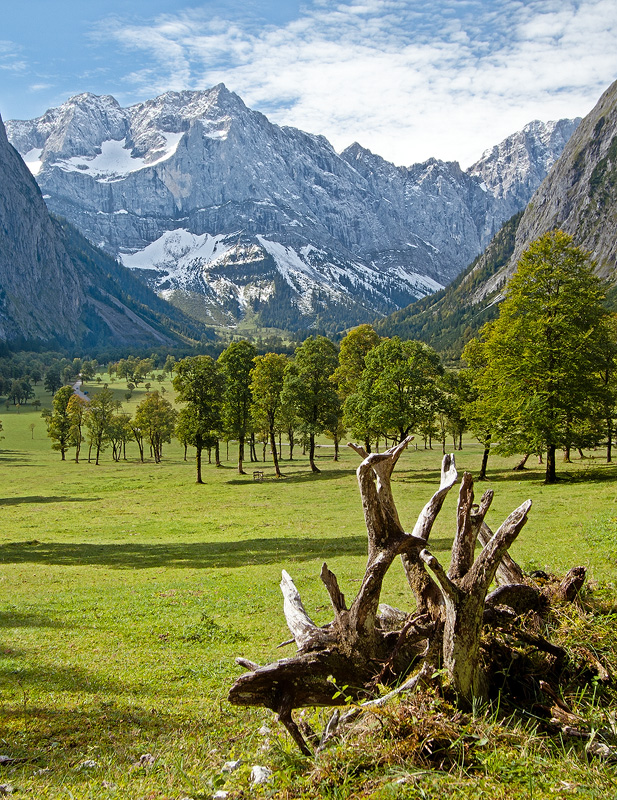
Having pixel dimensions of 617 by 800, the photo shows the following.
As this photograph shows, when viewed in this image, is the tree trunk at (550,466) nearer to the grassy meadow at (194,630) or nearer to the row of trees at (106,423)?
the grassy meadow at (194,630)

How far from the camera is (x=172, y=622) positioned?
15695 millimetres

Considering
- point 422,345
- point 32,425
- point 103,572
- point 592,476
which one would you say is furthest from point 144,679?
point 32,425

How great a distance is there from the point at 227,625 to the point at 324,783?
423 inches

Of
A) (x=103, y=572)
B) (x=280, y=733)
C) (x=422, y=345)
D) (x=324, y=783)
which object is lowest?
(x=103, y=572)

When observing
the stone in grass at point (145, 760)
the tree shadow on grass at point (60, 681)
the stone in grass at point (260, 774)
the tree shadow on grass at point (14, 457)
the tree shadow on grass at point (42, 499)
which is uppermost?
the stone in grass at point (260, 774)

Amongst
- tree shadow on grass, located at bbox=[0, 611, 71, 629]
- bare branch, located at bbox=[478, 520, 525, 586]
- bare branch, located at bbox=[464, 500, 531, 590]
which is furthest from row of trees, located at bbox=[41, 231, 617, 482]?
bare branch, located at bbox=[464, 500, 531, 590]

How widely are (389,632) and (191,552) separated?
2255 centimetres

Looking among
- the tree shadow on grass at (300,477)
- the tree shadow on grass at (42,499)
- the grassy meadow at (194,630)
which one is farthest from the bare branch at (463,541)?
the tree shadow on grass at (300,477)

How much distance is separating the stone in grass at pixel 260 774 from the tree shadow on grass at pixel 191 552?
17872 mm

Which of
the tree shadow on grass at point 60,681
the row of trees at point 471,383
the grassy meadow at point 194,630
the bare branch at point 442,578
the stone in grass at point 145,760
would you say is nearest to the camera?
the grassy meadow at point 194,630

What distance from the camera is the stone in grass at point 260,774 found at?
18.8 feet

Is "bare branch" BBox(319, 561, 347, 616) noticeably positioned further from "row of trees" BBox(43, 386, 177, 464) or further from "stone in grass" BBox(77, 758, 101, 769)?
"row of trees" BBox(43, 386, 177, 464)

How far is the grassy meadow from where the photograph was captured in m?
5.34

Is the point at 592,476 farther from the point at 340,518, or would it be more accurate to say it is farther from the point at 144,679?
the point at 144,679
